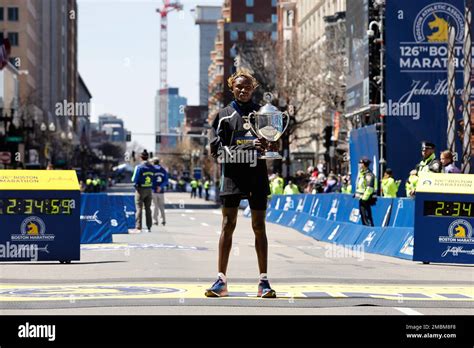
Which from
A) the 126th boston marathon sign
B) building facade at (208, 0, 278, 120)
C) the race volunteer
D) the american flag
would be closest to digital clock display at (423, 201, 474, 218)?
the 126th boston marathon sign

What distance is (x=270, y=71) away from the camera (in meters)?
73.6

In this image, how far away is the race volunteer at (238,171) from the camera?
441 inches

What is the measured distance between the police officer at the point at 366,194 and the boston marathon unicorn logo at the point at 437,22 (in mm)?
9405

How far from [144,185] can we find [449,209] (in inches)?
490

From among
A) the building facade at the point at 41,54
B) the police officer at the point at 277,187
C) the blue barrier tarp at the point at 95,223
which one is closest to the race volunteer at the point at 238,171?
the blue barrier tarp at the point at 95,223

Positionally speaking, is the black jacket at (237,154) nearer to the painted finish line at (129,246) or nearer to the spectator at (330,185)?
the painted finish line at (129,246)

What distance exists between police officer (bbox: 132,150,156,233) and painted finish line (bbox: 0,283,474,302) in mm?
16020

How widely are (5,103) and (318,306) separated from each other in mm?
99929

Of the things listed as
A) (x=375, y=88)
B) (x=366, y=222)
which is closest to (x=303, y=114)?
(x=375, y=88)

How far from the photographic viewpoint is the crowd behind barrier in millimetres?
21109

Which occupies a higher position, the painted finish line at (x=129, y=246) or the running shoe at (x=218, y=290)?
the running shoe at (x=218, y=290)
